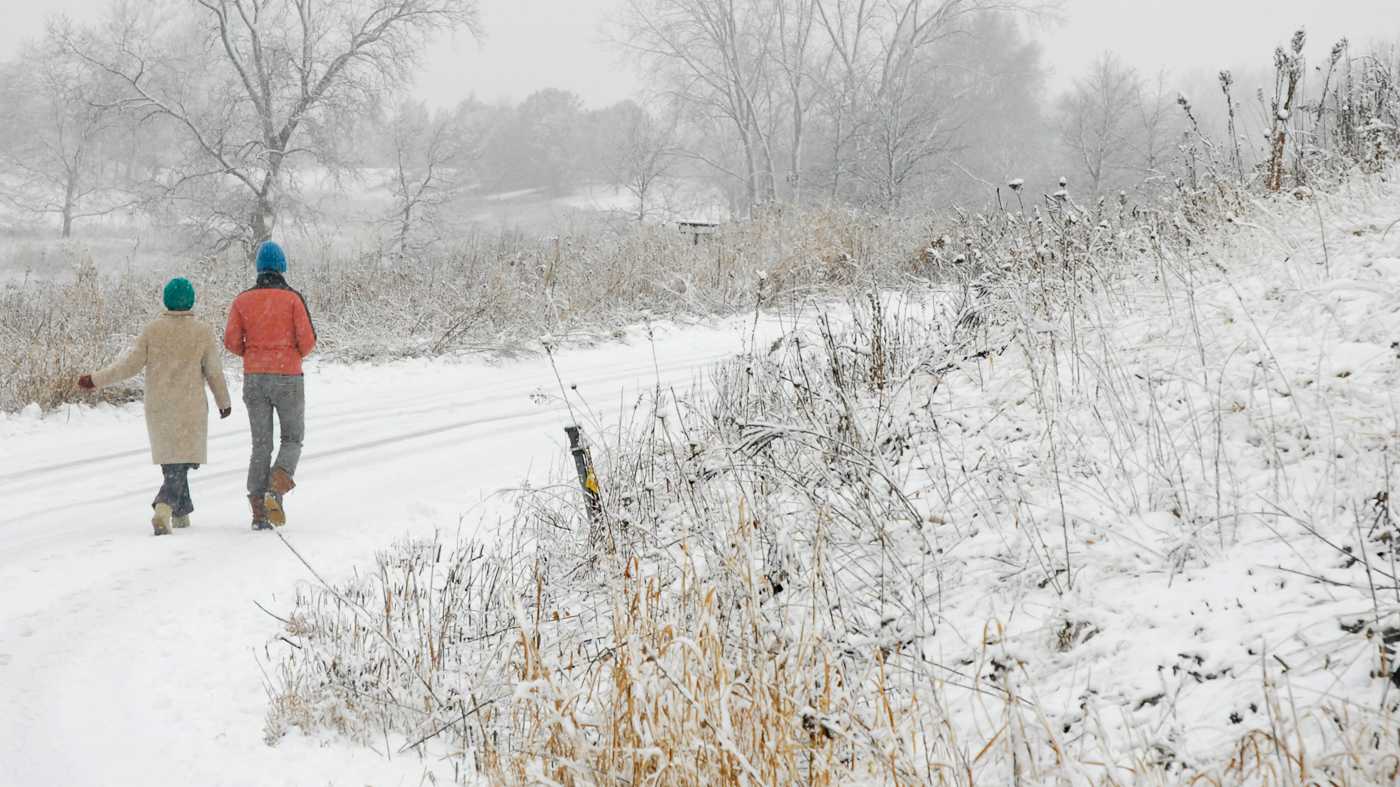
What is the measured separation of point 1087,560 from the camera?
2.32 m

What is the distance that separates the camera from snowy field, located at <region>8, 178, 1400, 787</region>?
5.44 feet

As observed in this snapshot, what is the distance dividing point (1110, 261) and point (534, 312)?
7.84 meters

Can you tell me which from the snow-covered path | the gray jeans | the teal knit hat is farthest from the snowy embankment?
the teal knit hat

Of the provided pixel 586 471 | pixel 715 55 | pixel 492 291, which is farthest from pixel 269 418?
pixel 715 55

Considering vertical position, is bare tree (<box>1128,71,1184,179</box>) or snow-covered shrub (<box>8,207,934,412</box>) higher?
bare tree (<box>1128,71,1184,179</box>)

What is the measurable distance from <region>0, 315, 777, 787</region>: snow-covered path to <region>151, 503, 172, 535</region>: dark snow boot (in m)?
0.07

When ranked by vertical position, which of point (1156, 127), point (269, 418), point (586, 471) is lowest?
point (586, 471)

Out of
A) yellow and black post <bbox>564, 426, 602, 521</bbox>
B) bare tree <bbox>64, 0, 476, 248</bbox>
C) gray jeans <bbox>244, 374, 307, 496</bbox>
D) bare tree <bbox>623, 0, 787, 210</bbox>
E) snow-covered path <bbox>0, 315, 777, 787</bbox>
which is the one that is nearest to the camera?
snow-covered path <bbox>0, 315, 777, 787</bbox>

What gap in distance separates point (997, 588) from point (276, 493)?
13.9 feet

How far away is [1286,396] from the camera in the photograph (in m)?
2.77

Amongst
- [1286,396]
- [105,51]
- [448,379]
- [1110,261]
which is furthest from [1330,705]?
[105,51]

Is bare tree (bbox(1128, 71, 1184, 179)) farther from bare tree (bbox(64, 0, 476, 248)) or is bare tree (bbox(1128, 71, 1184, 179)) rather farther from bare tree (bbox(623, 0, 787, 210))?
bare tree (bbox(64, 0, 476, 248))

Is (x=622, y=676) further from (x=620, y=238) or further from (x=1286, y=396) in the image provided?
(x=620, y=238)

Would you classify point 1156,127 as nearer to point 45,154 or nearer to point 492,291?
point 492,291
